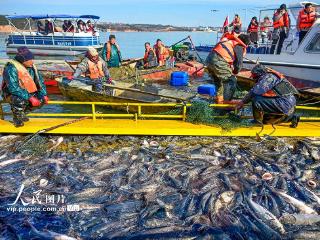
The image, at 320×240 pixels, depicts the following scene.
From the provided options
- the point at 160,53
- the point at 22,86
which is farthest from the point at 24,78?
the point at 160,53

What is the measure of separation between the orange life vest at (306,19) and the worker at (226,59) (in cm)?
715

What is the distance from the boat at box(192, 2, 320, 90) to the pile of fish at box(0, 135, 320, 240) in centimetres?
712

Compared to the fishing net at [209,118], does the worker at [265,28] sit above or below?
above

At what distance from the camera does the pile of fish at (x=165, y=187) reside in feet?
15.5

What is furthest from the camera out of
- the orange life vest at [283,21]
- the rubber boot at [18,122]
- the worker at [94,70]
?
the orange life vest at [283,21]

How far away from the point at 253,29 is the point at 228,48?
1076 cm

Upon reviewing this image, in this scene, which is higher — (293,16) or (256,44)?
(293,16)

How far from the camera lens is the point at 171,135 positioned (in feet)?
25.0

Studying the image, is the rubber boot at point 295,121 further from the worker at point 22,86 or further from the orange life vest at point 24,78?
the orange life vest at point 24,78

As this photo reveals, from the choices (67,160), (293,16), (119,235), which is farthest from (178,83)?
(119,235)

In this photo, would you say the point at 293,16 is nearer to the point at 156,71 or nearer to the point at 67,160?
the point at 156,71

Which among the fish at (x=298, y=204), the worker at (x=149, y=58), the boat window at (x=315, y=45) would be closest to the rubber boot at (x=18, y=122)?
the fish at (x=298, y=204)

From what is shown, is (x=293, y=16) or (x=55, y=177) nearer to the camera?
(x=55, y=177)

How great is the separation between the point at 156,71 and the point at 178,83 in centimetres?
253
